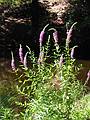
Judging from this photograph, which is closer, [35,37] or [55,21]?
[35,37]

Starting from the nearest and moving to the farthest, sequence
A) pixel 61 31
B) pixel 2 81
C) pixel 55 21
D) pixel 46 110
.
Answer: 1. pixel 46 110
2. pixel 2 81
3. pixel 61 31
4. pixel 55 21

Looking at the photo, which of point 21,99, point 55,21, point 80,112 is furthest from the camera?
point 55,21

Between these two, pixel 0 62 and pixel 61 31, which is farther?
pixel 61 31

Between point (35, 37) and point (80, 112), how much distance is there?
1155cm

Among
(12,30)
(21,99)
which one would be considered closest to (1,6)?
(12,30)

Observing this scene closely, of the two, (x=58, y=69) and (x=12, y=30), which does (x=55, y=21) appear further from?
(x=58, y=69)

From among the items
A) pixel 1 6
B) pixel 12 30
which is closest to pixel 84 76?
pixel 12 30

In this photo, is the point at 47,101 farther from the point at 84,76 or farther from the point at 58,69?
the point at 84,76

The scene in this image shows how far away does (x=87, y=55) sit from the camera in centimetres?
1712

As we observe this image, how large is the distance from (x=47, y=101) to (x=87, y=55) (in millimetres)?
11206

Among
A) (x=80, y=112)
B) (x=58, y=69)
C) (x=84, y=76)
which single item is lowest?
(x=84, y=76)

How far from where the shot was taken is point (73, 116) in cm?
635

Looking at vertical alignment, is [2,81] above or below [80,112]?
below

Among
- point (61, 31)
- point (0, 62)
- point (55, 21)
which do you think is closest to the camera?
point (0, 62)
